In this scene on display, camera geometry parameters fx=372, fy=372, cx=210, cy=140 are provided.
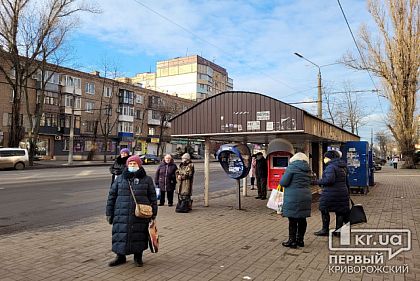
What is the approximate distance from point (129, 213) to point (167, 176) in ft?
19.6

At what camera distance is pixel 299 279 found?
15.4 ft

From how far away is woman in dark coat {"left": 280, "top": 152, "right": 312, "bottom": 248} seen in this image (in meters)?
5.95

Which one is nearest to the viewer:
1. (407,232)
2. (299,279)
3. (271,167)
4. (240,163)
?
(299,279)

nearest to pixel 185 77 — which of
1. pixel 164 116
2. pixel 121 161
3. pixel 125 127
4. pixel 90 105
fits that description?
pixel 164 116

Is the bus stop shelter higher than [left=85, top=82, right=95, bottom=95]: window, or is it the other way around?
[left=85, top=82, right=95, bottom=95]: window

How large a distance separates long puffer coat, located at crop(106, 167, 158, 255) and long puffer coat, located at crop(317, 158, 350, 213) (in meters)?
3.22

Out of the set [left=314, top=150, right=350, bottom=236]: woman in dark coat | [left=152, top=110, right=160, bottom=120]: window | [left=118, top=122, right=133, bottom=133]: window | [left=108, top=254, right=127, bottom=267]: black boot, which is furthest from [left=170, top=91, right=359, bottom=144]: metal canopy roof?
[left=152, top=110, right=160, bottom=120]: window

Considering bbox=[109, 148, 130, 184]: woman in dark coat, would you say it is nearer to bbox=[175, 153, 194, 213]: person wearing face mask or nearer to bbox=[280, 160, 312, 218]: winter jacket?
bbox=[175, 153, 194, 213]: person wearing face mask

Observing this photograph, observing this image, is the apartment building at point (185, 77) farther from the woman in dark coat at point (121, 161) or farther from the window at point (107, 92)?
the woman in dark coat at point (121, 161)

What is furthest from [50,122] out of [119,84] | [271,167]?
[271,167]

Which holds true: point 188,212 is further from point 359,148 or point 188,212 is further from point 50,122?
point 50,122

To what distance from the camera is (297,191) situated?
6004mm

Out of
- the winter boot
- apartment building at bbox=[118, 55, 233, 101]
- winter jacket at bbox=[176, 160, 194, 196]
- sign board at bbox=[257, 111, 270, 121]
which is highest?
apartment building at bbox=[118, 55, 233, 101]

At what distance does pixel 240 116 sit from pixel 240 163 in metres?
1.48
